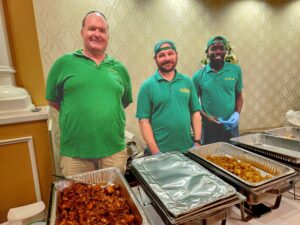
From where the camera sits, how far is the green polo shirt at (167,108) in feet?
5.02

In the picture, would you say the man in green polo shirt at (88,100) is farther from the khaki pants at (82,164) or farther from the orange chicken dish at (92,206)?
the orange chicken dish at (92,206)

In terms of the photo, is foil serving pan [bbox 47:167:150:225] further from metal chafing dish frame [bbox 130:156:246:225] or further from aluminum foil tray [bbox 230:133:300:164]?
aluminum foil tray [bbox 230:133:300:164]

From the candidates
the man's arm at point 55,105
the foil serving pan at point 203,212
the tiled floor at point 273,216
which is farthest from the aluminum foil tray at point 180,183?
the man's arm at point 55,105

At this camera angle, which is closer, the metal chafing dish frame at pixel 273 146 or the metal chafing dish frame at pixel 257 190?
the metal chafing dish frame at pixel 257 190

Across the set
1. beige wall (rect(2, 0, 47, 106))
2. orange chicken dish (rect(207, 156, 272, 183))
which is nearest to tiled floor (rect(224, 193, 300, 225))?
orange chicken dish (rect(207, 156, 272, 183))

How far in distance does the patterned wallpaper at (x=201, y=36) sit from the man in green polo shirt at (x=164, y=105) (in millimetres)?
66

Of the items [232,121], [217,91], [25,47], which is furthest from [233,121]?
[25,47]

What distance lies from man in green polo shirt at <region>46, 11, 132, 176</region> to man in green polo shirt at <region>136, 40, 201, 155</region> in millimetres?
256

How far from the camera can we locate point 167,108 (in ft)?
5.06

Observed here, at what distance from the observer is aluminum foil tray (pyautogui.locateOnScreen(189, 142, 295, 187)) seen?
1.01 metres

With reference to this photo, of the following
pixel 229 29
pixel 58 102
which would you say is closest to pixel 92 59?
pixel 58 102

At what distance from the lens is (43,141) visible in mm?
1246

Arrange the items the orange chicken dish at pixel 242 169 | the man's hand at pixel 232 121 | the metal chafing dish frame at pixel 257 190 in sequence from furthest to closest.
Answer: the man's hand at pixel 232 121
the orange chicken dish at pixel 242 169
the metal chafing dish frame at pixel 257 190

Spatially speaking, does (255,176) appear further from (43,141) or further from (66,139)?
(43,141)
